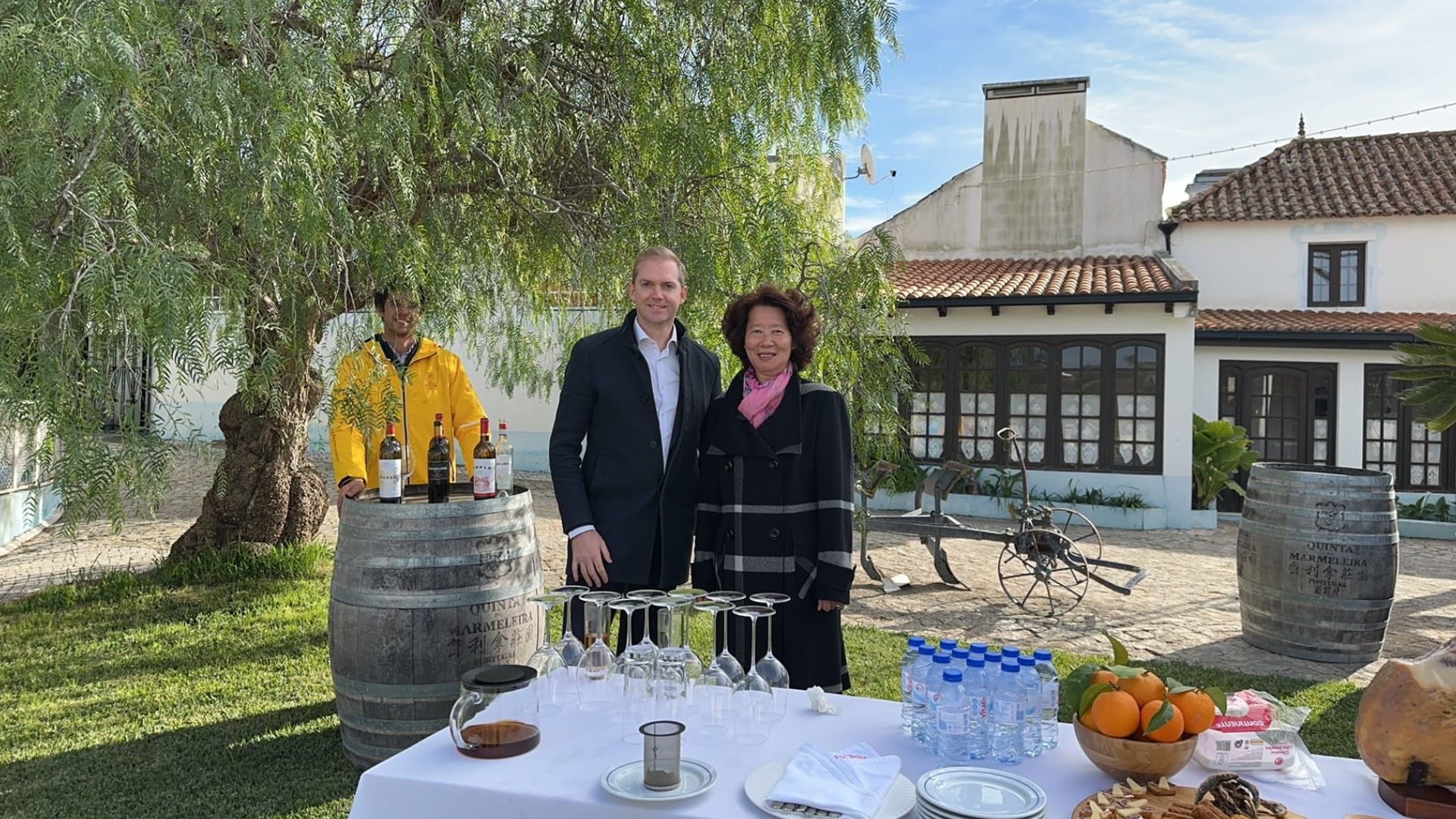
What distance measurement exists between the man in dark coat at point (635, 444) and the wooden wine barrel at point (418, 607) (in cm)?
29

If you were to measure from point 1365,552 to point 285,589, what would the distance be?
7.49 meters

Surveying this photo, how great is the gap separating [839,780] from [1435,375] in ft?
25.1

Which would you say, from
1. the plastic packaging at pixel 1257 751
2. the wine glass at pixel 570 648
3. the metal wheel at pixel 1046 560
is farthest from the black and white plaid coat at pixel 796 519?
the metal wheel at pixel 1046 560

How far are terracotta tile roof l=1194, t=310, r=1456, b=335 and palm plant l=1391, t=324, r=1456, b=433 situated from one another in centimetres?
614

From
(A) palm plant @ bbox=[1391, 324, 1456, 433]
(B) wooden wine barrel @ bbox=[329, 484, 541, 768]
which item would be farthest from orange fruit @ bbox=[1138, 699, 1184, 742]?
(A) palm plant @ bbox=[1391, 324, 1456, 433]

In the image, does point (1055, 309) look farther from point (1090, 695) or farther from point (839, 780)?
point (839, 780)

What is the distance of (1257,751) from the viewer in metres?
1.92

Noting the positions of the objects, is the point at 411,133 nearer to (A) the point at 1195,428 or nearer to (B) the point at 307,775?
(B) the point at 307,775

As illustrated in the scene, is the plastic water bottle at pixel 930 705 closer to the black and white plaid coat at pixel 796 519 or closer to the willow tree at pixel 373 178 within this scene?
the black and white plaid coat at pixel 796 519

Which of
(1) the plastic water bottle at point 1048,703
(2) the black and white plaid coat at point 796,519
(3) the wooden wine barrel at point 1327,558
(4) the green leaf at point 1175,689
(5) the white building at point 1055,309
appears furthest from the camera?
(5) the white building at point 1055,309

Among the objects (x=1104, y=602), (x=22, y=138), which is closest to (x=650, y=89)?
(x=22, y=138)

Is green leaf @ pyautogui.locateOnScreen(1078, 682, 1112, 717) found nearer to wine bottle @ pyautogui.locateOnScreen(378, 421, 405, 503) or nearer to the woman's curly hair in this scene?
the woman's curly hair

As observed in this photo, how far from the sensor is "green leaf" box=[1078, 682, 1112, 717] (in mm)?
1916

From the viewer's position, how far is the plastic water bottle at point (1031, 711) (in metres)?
2.00
